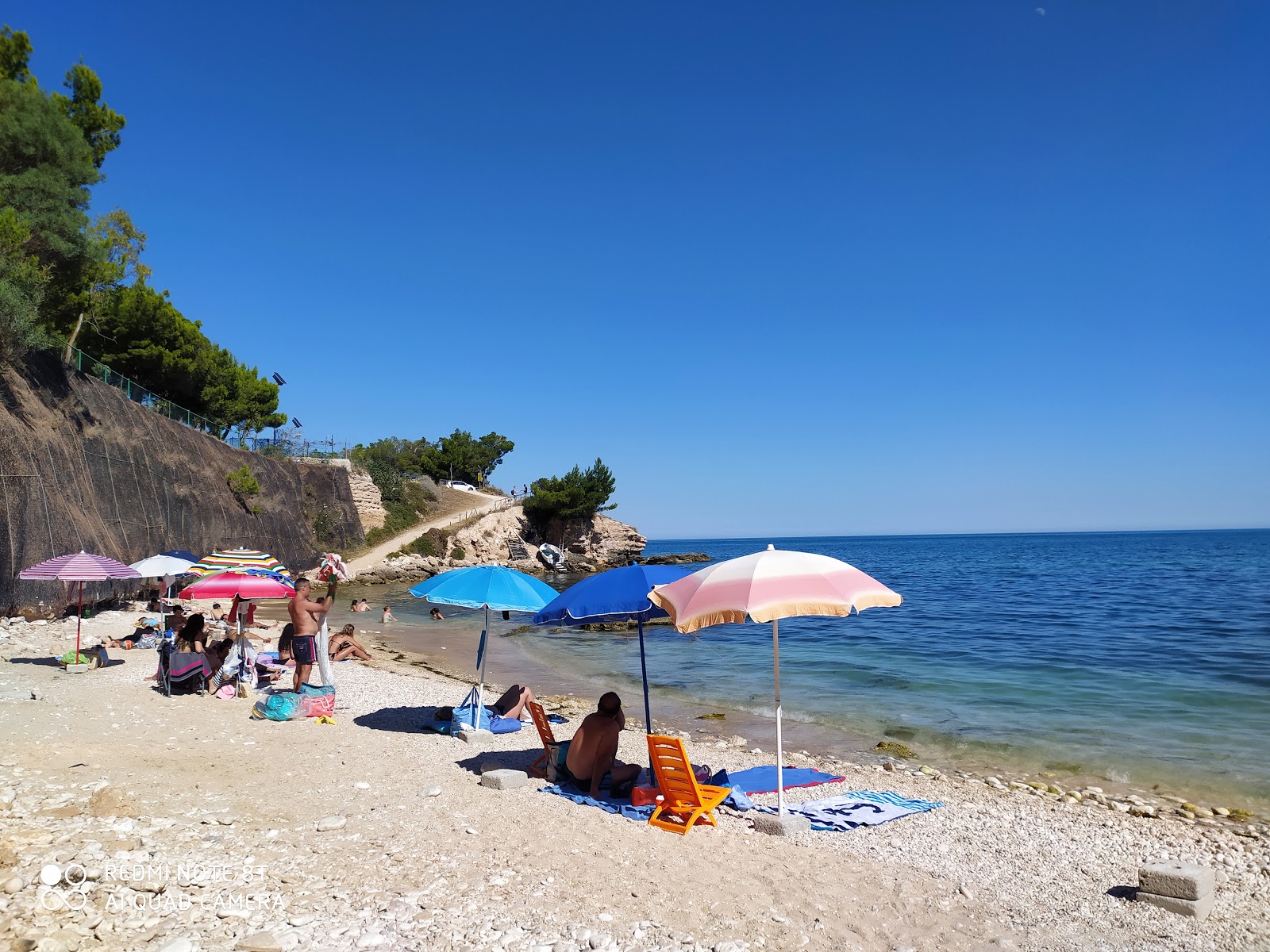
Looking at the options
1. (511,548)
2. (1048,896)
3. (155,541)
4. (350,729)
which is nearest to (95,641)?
(350,729)

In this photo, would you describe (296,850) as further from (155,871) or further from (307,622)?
(307,622)

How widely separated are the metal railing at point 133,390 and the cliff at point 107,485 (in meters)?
→ 0.42

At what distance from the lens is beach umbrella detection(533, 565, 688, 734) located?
7070 mm

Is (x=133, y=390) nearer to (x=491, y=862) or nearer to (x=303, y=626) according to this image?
(x=303, y=626)

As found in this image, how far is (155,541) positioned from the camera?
26.3 m

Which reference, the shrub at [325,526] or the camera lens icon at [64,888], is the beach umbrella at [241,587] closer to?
the camera lens icon at [64,888]

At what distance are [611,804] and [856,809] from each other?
2.36 meters

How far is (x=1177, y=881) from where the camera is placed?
524 cm

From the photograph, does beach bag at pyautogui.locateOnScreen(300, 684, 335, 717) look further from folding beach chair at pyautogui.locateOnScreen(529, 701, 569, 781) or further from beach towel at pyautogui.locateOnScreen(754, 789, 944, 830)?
beach towel at pyautogui.locateOnScreen(754, 789, 944, 830)

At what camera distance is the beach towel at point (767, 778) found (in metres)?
7.95

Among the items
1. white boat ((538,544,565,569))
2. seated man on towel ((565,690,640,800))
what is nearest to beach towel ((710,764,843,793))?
seated man on towel ((565,690,640,800))

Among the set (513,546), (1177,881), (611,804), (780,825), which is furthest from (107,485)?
(513,546)

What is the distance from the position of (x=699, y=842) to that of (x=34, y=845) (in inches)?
175

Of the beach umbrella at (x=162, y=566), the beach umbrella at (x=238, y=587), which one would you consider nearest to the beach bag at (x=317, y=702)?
the beach umbrella at (x=238, y=587)
